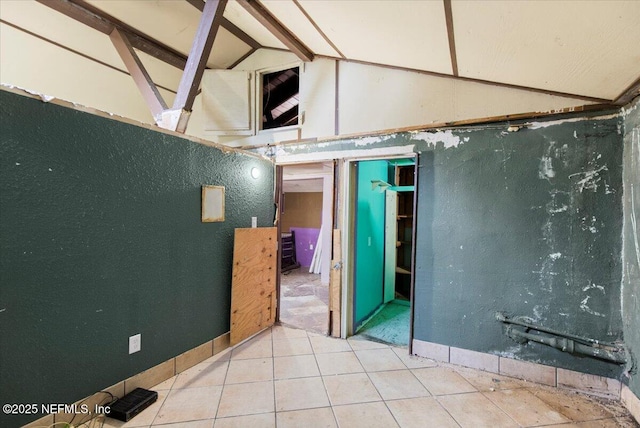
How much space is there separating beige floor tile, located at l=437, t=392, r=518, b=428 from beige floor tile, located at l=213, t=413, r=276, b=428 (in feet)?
4.19

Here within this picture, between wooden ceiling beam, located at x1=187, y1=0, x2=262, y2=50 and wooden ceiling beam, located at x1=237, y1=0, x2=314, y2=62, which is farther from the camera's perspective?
wooden ceiling beam, located at x1=187, y1=0, x2=262, y2=50

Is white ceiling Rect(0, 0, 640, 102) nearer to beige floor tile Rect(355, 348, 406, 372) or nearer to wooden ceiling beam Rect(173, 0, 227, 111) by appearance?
wooden ceiling beam Rect(173, 0, 227, 111)

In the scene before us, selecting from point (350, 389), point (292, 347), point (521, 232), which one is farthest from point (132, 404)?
point (521, 232)

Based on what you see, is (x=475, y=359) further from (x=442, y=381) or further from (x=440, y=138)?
(x=440, y=138)

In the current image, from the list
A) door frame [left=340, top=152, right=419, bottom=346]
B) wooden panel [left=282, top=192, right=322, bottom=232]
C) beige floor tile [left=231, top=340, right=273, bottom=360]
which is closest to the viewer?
beige floor tile [left=231, top=340, right=273, bottom=360]

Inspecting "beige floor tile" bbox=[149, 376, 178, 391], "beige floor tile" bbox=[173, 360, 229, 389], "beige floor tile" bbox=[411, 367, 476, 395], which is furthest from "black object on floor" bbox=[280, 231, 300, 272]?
"beige floor tile" bbox=[411, 367, 476, 395]

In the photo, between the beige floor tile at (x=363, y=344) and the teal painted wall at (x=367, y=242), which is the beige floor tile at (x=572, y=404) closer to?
the beige floor tile at (x=363, y=344)

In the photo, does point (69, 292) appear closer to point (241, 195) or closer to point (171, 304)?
point (171, 304)

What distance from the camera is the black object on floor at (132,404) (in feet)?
5.99

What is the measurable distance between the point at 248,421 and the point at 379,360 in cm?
136

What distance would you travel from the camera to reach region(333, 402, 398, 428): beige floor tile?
1839mm

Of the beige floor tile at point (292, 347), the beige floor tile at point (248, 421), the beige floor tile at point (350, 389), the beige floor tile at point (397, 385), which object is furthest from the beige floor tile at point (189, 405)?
the beige floor tile at point (397, 385)

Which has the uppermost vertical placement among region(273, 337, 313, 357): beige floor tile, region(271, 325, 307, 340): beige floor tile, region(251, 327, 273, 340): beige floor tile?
region(273, 337, 313, 357): beige floor tile

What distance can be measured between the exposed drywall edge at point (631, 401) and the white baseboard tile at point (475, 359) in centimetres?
79
